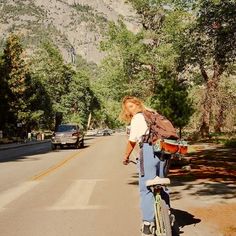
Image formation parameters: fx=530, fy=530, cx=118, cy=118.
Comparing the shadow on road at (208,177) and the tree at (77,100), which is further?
the tree at (77,100)

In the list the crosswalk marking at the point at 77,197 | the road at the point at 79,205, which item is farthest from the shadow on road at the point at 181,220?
the crosswalk marking at the point at 77,197

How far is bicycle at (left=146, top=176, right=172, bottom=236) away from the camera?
6410 mm

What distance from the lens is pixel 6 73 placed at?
70.8 metres

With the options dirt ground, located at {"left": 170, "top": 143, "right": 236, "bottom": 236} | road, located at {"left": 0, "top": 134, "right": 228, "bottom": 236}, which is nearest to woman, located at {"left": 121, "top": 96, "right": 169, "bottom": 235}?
road, located at {"left": 0, "top": 134, "right": 228, "bottom": 236}

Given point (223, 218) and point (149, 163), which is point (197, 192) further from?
point (149, 163)

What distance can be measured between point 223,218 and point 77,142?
98.1 ft

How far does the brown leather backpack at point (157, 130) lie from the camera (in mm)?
6746

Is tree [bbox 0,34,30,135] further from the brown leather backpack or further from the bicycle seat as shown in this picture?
the bicycle seat

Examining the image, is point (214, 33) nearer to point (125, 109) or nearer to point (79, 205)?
point (79, 205)

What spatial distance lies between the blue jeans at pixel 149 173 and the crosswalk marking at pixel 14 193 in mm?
4675

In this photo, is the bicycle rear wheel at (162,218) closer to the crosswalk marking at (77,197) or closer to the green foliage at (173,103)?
the crosswalk marking at (77,197)

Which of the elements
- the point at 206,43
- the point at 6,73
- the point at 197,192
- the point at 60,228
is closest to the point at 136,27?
the point at 6,73

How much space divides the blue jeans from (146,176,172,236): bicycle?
0.31 feet

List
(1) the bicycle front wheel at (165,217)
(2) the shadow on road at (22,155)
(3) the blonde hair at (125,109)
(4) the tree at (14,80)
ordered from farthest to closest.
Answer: (4) the tree at (14,80) < (2) the shadow on road at (22,155) < (3) the blonde hair at (125,109) < (1) the bicycle front wheel at (165,217)
